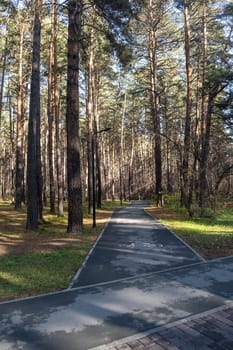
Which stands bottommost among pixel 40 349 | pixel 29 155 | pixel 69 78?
pixel 40 349

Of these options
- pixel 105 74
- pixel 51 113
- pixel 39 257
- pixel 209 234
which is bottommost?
pixel 39 257

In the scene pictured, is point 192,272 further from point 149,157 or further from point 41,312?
point 149,157

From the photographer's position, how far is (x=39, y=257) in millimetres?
8633

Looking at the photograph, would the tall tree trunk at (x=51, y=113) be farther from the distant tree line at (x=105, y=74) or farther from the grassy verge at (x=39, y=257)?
the grassy verge at (x=39, y=257)

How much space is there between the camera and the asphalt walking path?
393cm

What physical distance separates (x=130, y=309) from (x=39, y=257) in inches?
170

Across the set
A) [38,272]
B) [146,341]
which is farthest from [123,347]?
[38,272]

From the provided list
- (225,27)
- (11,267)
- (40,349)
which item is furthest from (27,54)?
(40,349)

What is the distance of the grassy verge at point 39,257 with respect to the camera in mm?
6227

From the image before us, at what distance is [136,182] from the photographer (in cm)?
5412

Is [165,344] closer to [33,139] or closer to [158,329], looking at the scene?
[158,329]

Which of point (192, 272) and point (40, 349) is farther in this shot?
point (192, 272)

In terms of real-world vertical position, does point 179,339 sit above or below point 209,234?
below

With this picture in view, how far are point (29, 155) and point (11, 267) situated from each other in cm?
612
